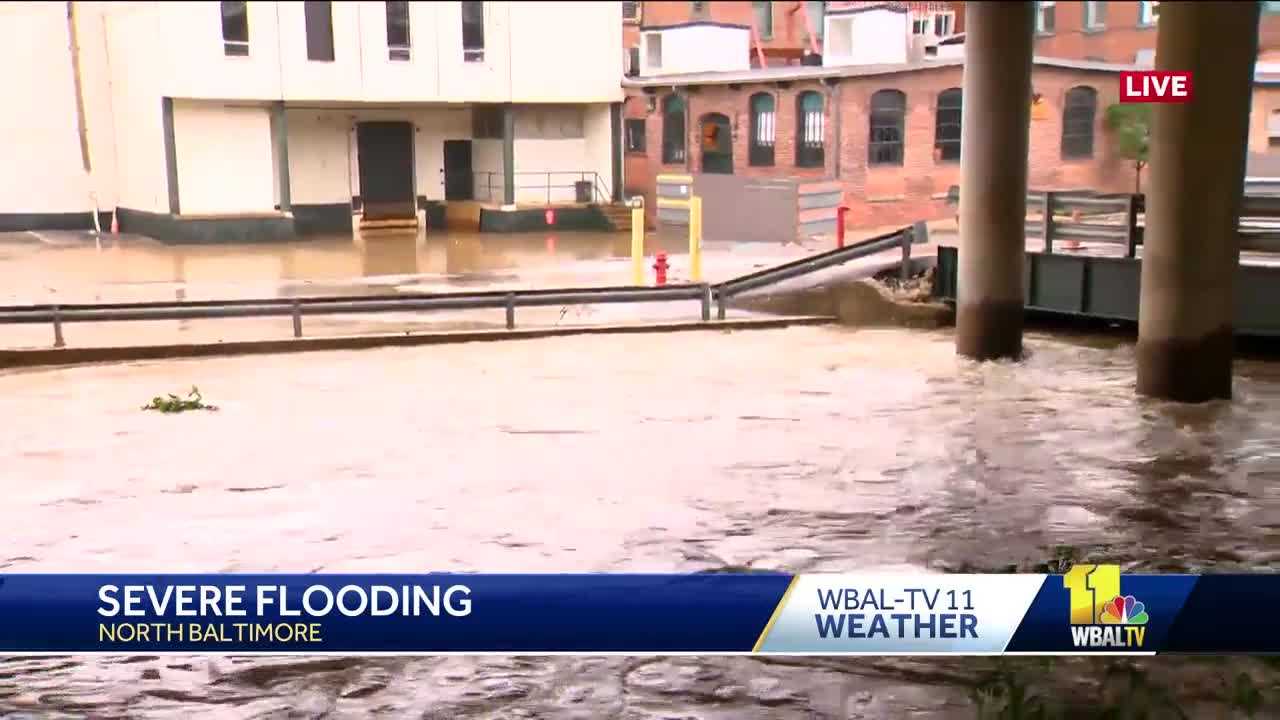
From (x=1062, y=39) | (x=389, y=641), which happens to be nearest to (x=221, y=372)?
(x=389, y=641)

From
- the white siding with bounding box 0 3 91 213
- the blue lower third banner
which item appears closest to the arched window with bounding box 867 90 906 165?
the white siding with bounding box 0 3 91 213

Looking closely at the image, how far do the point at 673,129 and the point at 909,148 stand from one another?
9054 mm

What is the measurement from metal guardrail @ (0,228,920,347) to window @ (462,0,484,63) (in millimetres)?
17965

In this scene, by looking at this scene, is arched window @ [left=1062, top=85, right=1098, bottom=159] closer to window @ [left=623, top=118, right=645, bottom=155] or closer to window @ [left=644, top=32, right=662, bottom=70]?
window @ [left=623, top=118, right=645, bottom=155]

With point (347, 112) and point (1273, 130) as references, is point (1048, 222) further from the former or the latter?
point (347, 112)

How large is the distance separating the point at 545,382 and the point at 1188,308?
7585 mm

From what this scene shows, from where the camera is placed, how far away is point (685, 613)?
203 inches

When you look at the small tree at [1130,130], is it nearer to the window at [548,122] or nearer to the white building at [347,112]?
the white building at [347,112]

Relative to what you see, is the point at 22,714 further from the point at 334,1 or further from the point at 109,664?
the point at 334,1

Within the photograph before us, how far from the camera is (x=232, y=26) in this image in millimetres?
35469

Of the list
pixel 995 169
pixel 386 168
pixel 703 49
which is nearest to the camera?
pixel 995 169

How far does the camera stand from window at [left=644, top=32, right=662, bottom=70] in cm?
4490

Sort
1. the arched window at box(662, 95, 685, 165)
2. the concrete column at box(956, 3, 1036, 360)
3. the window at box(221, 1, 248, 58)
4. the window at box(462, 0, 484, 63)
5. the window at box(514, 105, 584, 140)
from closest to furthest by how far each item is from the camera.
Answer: the concrete column at box(956, 3, 1036, 360), the window at box(221, 1, 248, 58), the window at box(462, 0, 484, 63), the window at box(514, 105, 584, 140), the arched window at box(662, 95, 685, 165)

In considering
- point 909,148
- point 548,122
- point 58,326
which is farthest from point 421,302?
point 548,122
